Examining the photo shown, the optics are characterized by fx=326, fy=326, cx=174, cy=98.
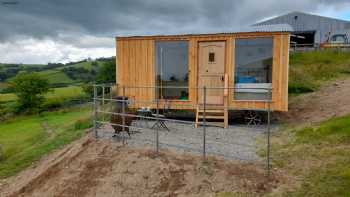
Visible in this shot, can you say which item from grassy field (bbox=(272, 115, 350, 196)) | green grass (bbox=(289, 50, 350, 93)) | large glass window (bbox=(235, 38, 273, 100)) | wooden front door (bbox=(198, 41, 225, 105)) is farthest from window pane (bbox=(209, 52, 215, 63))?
green grass (bbox=(289, 50, 350, 93))

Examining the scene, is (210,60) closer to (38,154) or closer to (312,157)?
(312,157)

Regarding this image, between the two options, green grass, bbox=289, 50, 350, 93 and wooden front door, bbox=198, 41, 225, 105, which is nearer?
wooden front door, bbox=198, 41, 225, 105

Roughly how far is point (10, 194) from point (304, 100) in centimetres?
959

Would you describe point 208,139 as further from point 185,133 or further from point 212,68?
point 212,68

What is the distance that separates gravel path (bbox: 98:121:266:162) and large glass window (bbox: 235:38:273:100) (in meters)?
1.02

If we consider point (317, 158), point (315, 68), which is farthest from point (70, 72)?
point (317, 158)

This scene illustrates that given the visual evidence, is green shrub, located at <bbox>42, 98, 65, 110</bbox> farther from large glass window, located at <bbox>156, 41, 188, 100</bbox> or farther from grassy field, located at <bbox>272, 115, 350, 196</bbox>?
grassy field, located at <bbox>272, 115, 350, 196</bbox>

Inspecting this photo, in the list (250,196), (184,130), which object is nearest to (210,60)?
(184,130)

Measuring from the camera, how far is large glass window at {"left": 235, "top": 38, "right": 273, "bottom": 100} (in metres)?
9.31

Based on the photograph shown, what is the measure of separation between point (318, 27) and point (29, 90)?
28.8 meters

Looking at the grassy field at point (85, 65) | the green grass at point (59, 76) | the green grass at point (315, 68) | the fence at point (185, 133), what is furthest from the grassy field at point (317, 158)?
the grassy field at point (85, 65)

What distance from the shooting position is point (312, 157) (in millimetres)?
5910

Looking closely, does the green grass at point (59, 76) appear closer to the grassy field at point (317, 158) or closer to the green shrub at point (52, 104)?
the green shrub at point (52, 104)

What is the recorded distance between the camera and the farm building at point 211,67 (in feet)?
30.4
